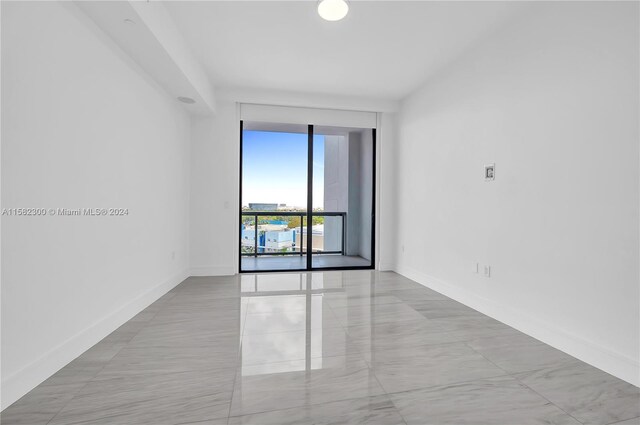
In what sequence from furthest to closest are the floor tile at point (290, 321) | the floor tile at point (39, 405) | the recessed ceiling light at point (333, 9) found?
the floor tile at point (290, 321), the recessed ceiling light at point (333, 9), the floor tile at point (39, 405)

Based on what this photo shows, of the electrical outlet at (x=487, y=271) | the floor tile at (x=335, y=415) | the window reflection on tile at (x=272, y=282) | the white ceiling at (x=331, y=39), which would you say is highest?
the white ceiling at (x=331, y=39)

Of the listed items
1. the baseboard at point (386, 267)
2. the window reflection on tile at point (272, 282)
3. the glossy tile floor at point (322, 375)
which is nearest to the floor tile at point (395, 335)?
the glossy tile floor at point (322, 375)

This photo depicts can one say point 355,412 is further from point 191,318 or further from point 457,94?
point 457,94

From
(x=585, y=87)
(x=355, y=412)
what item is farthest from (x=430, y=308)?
(x=585, y=87)

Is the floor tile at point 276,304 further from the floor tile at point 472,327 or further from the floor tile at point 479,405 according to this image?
the floor tile at point 479,405

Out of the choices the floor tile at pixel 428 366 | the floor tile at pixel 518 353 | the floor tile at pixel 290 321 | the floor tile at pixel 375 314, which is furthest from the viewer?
the floor tile at pixel 375 314

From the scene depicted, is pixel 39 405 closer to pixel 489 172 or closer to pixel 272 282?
pixel 272 282

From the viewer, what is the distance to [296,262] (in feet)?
18.4

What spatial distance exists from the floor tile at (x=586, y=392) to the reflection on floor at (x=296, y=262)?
349 centimetres

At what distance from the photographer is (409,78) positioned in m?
3.93

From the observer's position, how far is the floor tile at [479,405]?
144cm

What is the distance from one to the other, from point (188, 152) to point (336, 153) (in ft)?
8.06

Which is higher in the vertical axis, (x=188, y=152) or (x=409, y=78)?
(x=409, y=78)

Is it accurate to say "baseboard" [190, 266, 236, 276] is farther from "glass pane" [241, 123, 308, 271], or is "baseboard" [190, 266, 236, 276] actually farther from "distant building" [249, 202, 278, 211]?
"distant building" [249, 202, 278, 211]
